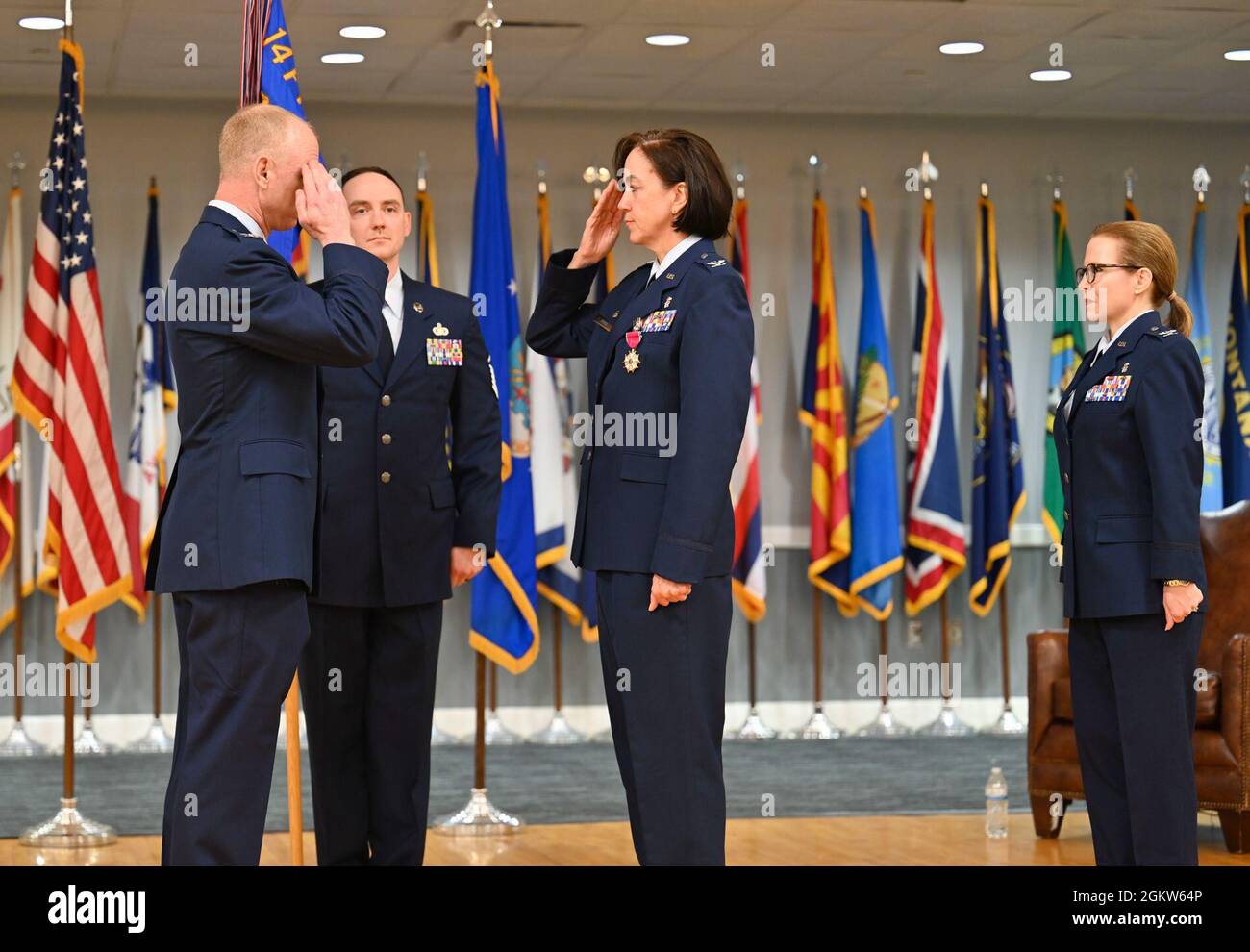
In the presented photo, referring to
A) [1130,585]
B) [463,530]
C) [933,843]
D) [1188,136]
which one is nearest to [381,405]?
[463,530]

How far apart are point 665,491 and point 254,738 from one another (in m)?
0.89

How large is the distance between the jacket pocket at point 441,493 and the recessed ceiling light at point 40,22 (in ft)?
12.2

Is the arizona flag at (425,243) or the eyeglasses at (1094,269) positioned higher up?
the arizona flag at (425,243)

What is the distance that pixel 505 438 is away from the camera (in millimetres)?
6086

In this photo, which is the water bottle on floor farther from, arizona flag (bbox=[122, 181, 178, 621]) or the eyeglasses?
arizona flag (bbox=[122, 181, 178, 621])

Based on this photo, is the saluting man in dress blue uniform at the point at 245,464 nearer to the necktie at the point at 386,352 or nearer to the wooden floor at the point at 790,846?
the necktie at the point at 386,352

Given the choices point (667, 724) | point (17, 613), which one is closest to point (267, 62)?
point (667, 724)

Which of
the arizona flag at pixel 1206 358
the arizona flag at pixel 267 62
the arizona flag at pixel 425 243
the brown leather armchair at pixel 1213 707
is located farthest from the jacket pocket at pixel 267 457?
the arizona flag at pixel 1206 358

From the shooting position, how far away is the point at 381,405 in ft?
12.8

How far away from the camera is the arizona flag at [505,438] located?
18.7 ft

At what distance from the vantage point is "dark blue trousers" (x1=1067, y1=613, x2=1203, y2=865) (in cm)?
355

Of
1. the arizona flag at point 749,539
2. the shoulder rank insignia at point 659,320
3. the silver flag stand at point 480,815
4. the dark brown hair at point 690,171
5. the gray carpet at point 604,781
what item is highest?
the dark brown hair at point 690,171

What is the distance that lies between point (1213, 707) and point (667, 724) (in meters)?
2.83

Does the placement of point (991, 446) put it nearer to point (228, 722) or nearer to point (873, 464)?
point (873, 464)
